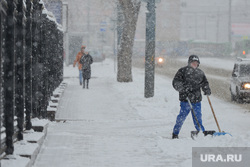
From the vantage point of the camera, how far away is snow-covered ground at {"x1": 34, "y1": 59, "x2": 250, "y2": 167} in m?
8.31

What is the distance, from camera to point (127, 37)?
25.4 meters

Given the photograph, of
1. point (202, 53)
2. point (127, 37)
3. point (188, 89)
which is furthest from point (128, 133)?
point (202, 53)

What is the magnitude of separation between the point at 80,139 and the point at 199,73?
7.85ft

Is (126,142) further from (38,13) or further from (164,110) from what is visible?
(164,110)

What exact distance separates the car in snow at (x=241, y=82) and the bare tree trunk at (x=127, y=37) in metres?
7.14

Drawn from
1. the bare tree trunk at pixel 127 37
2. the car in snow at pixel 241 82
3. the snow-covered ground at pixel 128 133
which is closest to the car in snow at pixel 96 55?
the bare tree trunk at pixel 127 37

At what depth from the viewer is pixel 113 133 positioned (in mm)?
11078

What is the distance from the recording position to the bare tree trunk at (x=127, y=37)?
24750 millimetres

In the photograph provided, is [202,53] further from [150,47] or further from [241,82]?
[241,82]

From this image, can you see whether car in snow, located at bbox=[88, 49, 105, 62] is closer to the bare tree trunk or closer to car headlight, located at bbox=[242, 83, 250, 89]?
the bare tree trunk

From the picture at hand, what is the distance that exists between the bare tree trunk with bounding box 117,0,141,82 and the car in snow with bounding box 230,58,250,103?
7143 millimetres

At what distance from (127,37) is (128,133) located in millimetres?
14657

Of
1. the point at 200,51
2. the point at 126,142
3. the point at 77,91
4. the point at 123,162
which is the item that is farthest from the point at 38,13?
the point at 200,51

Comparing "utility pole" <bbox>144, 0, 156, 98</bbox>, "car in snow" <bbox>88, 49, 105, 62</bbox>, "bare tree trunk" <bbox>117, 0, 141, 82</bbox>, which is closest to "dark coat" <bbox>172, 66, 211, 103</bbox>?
"utility pole" <bbox>144, 0, 156, 98</bbox>
